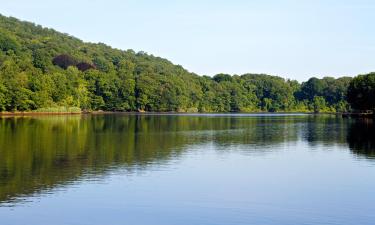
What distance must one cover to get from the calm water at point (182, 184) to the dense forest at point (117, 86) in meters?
67.3

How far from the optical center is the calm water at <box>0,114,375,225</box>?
17078 millimetres

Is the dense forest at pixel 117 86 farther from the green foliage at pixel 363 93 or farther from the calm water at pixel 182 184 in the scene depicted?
the calm water at pixel 182 184

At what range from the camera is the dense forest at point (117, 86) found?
339ft

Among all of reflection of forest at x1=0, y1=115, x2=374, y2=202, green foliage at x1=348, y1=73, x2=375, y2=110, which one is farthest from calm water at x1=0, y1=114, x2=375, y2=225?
green foliage at x1=348, y1=73, x2=375, y2=110

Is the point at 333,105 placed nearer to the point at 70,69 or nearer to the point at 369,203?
the point at 70,69

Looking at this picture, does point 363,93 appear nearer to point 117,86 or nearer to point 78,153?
point 117,86

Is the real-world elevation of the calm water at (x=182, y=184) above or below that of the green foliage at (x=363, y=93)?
below

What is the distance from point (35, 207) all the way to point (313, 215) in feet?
29.9

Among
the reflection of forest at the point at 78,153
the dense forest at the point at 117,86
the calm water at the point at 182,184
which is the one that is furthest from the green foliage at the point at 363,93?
the calm water at the point at 182,184

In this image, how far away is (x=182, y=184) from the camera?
22.5m

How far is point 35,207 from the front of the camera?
58.2 ft

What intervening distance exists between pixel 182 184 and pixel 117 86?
113209mm

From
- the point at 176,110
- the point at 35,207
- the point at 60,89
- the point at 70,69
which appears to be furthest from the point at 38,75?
the point at 35,207

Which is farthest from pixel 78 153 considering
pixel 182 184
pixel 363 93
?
pixel 363 93
